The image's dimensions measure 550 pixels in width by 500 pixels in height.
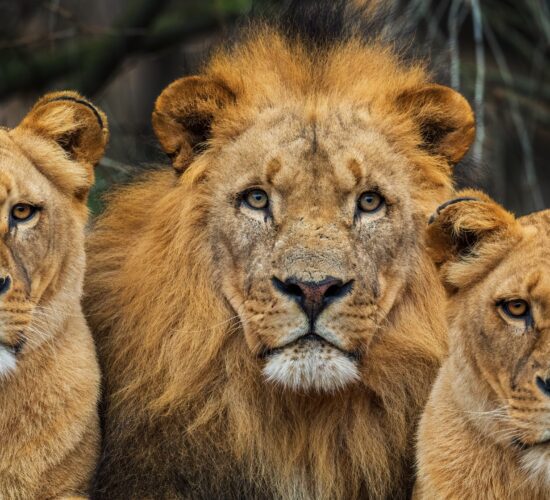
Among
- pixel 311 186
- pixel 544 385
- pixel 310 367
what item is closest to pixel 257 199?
pixel 311 186

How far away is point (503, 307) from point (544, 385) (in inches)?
10.9

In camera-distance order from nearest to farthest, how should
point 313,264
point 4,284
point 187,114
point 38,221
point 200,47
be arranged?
1. point 4,284
2. point 313,264
3. point 38,221
4. point 187,114
5. point 200,47

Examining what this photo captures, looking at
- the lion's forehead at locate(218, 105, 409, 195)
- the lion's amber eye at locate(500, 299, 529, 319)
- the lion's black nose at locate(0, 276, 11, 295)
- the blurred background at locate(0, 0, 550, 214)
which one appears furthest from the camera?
the blurred background at locate(0, 0, 550, 214)

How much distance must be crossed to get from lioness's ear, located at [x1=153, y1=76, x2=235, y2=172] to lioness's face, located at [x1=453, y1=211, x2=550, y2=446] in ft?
3.29

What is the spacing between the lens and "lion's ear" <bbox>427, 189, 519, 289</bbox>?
10.9 feet

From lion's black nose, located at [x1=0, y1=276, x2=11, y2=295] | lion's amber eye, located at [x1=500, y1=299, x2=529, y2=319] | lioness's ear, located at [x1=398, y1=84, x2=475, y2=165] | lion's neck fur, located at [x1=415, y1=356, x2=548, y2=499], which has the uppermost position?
lioness's ear, located at [x1=398, y1=84, x2=475, y2=165]

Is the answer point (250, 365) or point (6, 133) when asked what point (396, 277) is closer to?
point (250, 365)

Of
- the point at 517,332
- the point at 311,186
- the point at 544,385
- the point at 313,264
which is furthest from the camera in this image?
the point at 311,186

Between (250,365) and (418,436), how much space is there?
1.79 ft

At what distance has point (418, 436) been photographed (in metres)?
3.53

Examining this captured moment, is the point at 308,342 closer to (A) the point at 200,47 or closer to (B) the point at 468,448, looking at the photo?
(B) the point at 468,448

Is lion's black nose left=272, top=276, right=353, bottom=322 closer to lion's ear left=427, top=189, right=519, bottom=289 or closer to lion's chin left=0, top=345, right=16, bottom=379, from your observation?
lion's ear left=427, top=189, right=519, bottom=289

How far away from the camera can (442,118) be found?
3.83m

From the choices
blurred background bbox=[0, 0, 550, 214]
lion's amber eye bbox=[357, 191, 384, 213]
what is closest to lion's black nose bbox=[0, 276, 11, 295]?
lion's amber eye bbox=[357, 191, 384, 213]
